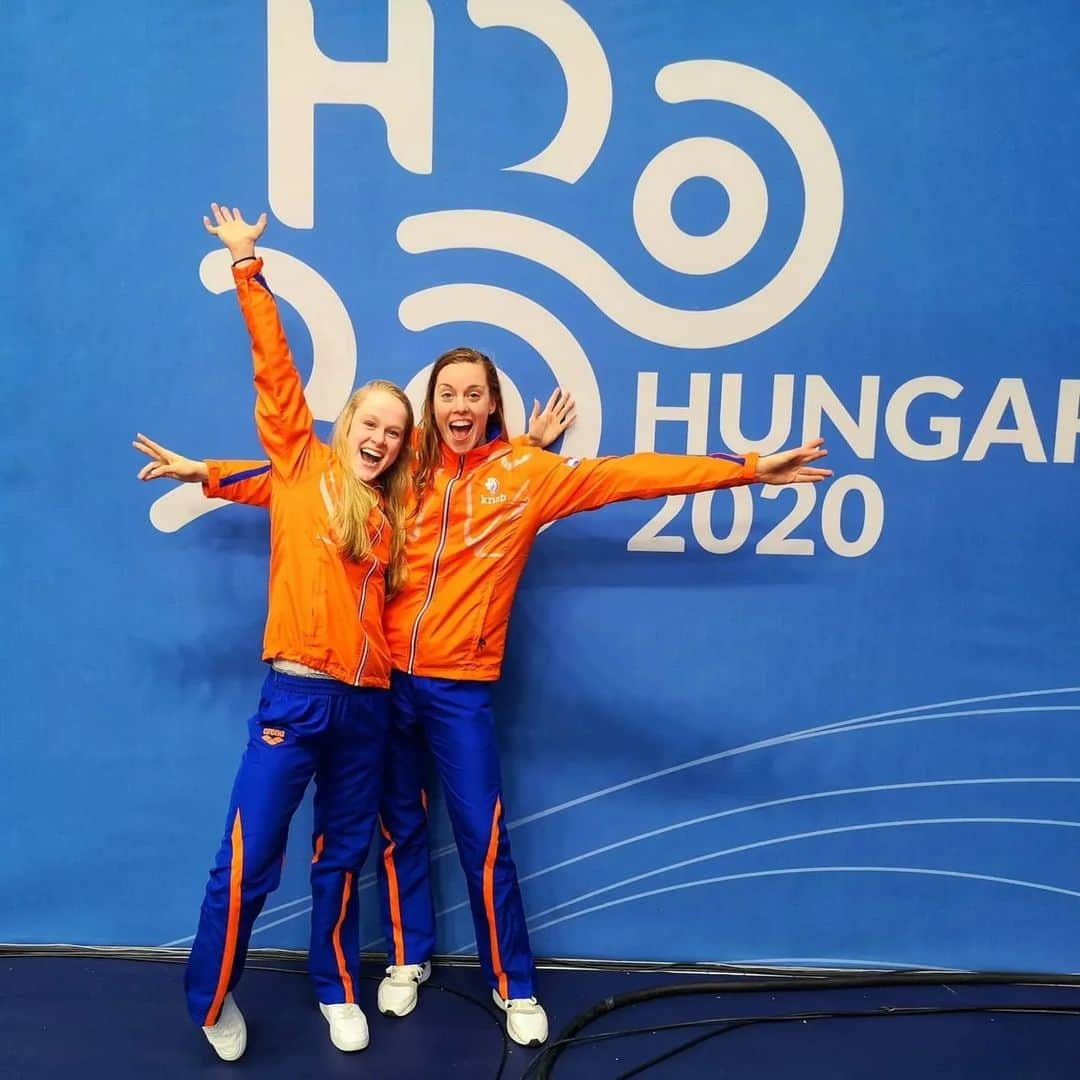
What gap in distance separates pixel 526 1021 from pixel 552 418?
1295mm

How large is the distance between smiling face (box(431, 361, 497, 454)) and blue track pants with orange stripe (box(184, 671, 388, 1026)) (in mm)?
563

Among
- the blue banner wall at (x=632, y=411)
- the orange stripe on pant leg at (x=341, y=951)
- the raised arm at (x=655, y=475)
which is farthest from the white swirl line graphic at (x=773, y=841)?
the raised arm at (x=655, y=475)

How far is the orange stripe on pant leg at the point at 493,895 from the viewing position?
207 centimetres

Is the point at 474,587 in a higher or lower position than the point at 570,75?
lower

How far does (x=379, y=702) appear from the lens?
202 cm

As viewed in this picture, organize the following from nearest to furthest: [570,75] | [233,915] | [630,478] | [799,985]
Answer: [233,915] < [630,478] < [570,75] < [799,985]

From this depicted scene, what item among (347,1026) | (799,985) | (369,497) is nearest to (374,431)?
(369,497)

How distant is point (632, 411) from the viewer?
2217 mm

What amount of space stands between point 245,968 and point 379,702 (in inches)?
31.6

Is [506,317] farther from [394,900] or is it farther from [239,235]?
[394,900]

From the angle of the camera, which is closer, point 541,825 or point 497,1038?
point 497,1038

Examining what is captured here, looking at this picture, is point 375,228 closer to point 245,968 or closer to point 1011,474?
point 1011,474

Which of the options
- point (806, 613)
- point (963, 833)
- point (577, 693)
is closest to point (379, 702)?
point (577, 693)

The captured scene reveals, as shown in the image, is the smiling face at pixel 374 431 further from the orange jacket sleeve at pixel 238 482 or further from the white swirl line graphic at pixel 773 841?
the white swirl line graphic at pixel 773 841
